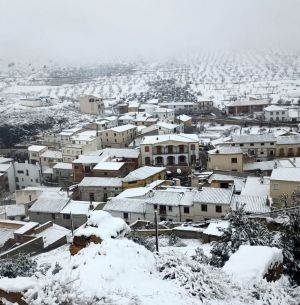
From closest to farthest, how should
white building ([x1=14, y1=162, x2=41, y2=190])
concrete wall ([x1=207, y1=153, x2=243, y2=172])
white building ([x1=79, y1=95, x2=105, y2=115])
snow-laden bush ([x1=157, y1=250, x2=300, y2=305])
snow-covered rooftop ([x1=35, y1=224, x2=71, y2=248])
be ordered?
snow-laden bush ([x1=157, y1=250, x2=300, y2=305])
snow-covered rooftop ([x1=35, y1=224, x2=71, y2=248])
concrete wall ([x1=207, y1=153, x2=243, y2=172])
white building ([x1=14, y1=162, x2=41, y2=190])
white building ([x1=79, y1=95, x2=105, y2=115])

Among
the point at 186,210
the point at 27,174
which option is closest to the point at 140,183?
the point at 186,210

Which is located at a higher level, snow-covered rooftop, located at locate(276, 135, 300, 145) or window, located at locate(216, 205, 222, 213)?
snow-covered rooftop, located at locate(276, 135, 300, 145)

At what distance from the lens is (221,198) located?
30.0 m

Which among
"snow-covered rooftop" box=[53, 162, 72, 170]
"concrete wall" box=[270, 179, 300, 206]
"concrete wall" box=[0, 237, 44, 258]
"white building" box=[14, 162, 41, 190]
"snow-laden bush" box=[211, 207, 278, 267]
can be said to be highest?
"snow-laden bush" box=[211, 207, 278, 267]

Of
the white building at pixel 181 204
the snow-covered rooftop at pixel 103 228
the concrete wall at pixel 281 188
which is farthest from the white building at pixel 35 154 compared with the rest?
the snow-covered rooftop at pixel 103 228

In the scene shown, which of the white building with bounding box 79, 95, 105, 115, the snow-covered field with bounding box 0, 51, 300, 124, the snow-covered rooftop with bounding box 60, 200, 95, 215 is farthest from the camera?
the snow-covered field with bounding box 0, 51, 300, 124

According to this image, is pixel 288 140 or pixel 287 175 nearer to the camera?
pixel 287 175

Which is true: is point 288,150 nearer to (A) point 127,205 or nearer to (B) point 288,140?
(B) point 288,140

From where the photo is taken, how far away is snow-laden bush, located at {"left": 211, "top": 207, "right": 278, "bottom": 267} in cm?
1398

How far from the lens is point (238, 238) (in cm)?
1454

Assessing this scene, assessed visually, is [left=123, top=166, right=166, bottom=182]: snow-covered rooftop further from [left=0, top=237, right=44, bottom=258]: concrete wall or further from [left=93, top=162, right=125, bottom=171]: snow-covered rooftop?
[left=0, top=237, right=44, bottom=258]: concrete wall

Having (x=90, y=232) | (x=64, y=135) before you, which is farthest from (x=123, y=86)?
(x=90, y=232)

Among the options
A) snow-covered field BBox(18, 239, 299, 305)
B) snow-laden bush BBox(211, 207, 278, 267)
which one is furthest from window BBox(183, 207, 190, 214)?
snow-covered field BBox(18, 239, 299, 305)

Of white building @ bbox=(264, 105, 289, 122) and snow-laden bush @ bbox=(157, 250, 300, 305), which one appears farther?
white building @ bbox=(264, 105, 289, 122)
